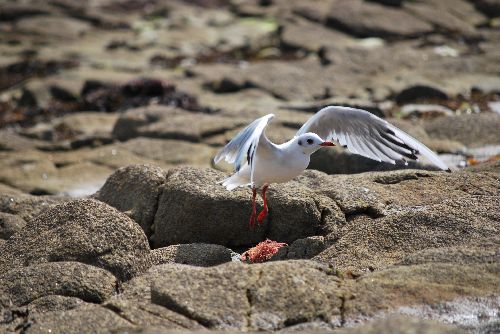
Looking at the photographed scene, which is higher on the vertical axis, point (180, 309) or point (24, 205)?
point (180, 309)

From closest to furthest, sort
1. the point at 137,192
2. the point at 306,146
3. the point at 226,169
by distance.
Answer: the point at 306,146, the point at 137,192, the point at 226,169

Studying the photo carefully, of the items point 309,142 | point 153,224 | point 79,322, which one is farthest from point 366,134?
point 79,322

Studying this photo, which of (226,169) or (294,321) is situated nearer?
(294,321)

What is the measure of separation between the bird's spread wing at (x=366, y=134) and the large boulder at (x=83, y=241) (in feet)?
Result: 8.43

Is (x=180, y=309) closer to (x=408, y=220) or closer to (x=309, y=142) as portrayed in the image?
(x=408, y=220)

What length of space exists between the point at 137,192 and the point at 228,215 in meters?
1.09

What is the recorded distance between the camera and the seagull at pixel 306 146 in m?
7.47

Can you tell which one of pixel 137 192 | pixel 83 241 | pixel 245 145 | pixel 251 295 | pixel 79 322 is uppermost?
pixel 245 145

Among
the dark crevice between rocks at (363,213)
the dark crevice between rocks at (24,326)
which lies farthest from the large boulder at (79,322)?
the dark crevice between rocks at (363,213)

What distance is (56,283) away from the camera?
616 cm

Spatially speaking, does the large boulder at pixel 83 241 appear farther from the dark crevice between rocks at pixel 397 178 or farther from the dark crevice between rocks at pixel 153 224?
the dark crevice between rocks at pixel 397 178

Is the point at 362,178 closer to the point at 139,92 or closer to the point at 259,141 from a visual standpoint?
the point at 259,141

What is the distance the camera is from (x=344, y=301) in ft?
18.5

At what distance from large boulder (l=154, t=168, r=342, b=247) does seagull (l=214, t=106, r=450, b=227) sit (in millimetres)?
153
